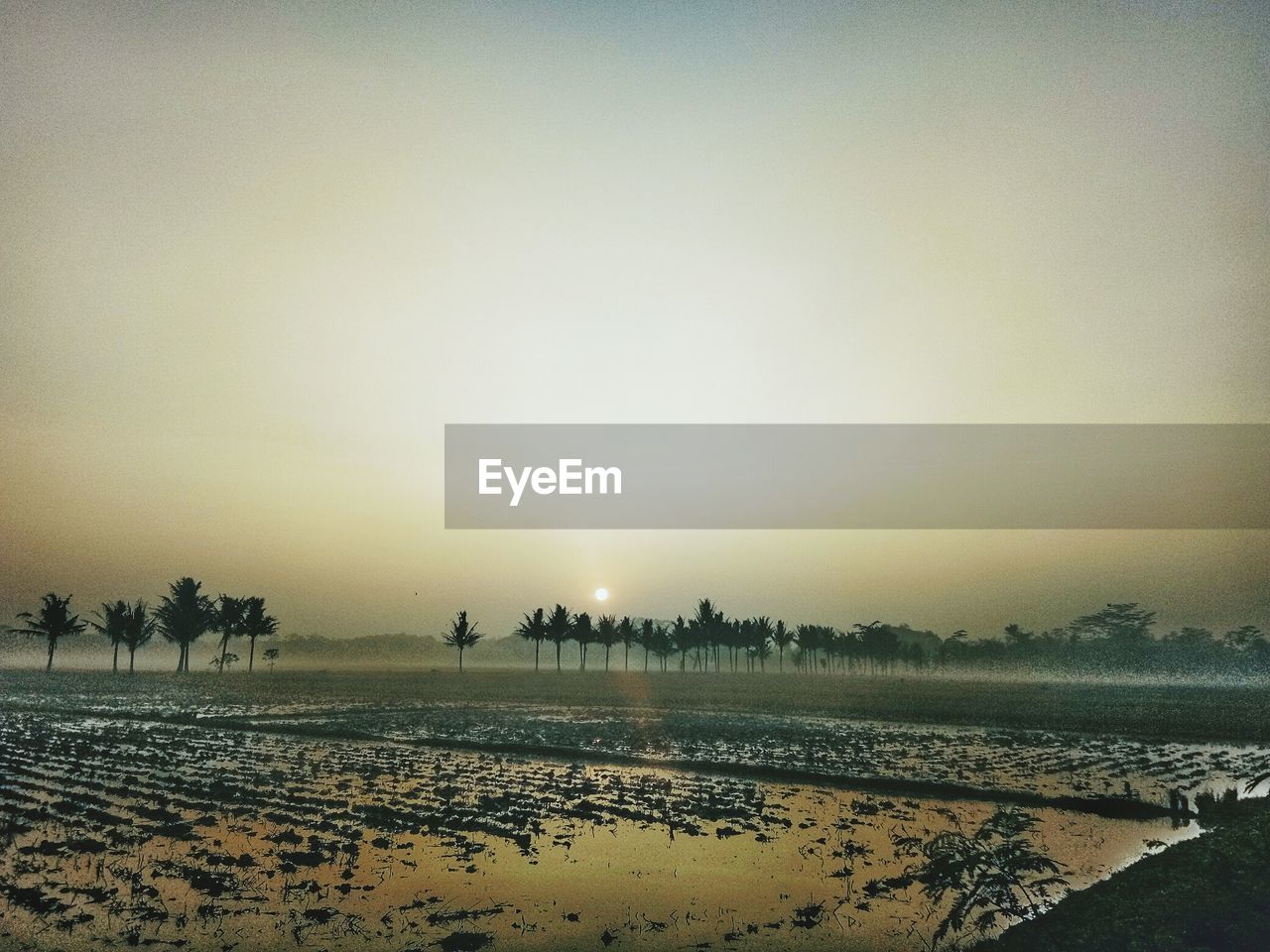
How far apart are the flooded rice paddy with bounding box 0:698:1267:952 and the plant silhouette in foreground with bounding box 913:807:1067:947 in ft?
1.11

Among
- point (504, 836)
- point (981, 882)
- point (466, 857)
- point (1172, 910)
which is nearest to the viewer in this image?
point (1172, 910)

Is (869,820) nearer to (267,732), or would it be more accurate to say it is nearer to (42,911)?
(42,911)

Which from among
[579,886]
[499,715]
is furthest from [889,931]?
[499,715]

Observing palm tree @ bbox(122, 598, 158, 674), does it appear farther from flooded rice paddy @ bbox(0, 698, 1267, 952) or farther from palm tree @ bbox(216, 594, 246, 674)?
flooded rice paddy @ bbox(0, 698, 1267, 952)

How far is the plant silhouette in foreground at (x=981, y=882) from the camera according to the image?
9.49 m

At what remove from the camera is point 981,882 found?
10148 mm

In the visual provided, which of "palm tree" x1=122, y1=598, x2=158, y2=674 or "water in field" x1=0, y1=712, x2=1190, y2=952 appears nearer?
"water in field" x1=0, y1=712, x2=1190, y2=952

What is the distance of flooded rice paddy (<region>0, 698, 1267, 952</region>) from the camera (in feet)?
30.0

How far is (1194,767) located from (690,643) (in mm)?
116246

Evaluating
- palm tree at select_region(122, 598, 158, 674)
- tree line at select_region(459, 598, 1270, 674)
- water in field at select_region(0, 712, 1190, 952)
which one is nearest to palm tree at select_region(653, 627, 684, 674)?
tree line at select_region(459, 598, 1270, 674)

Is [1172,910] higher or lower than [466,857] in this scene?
higher

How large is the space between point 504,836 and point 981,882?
755 cm

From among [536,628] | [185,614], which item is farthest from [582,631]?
[185,614]

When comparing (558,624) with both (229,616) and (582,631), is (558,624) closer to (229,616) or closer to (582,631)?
(582,631)
